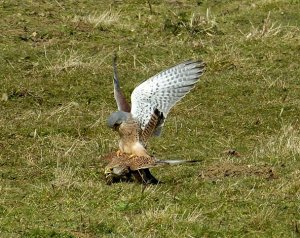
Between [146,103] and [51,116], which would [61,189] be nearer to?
[146,103]

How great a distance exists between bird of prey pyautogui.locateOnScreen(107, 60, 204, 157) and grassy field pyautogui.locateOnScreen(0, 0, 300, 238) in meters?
0.39

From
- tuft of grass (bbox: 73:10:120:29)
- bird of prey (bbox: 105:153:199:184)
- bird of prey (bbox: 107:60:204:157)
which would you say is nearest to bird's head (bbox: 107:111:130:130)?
bird of prey (bbox: 107:60:204:157)

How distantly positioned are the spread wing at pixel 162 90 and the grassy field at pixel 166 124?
0.64 metres

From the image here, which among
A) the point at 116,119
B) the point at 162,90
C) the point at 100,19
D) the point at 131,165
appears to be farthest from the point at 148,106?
the point at 100,19

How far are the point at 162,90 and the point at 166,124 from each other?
7.69ft

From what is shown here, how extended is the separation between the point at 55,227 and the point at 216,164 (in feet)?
7.77

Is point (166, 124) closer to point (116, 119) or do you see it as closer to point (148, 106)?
point (148, 106)

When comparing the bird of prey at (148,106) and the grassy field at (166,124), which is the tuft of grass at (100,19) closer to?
the grassy field at (166,124)

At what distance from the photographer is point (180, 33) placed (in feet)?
49.2

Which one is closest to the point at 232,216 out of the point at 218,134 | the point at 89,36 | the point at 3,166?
the point at 3,166

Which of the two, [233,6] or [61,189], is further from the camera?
[233,6]

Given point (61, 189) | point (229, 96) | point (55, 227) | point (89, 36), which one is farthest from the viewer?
point (89, 36)

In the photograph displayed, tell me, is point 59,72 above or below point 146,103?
below

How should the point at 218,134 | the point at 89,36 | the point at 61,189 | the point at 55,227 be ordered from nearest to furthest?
the point at 55,227 < the point at 61,189 < the point at 218,134 < the point at 89,36
